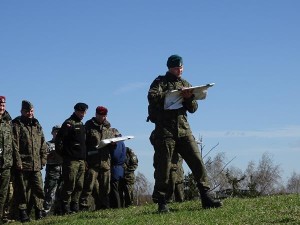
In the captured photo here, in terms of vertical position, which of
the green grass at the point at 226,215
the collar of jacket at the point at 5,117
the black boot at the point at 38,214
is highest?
the collar of jacket at the point at 5,117

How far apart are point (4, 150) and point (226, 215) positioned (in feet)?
16.3

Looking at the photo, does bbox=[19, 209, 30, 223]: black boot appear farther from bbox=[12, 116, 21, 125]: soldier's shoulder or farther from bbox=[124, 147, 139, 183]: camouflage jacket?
bbox=[124, 147, 139, 183]: camouflage jacket

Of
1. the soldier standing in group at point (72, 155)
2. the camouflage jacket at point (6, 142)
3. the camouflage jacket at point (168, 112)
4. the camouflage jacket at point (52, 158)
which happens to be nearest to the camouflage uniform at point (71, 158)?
the soldier standing in group at point (72, 155)

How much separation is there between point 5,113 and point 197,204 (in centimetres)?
429

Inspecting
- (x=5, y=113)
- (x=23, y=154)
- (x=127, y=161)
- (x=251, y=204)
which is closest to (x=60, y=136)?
(x=23, y=154)

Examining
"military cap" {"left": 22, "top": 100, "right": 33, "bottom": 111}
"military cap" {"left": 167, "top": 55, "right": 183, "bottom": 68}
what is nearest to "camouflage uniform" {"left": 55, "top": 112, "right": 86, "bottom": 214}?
"military cap" {"left": 22, "top": 100, "right": 33, "bottom": 111}

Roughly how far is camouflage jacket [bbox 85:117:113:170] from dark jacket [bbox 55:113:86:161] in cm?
49

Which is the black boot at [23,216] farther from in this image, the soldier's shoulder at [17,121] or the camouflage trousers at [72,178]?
the soldier's shoulder at [17,121]

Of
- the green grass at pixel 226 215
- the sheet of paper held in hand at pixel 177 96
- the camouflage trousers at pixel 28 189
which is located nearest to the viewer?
the green grass at pixel 226 215

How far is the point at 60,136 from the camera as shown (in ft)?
47.4

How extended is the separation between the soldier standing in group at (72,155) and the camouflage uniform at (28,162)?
0.53 meters

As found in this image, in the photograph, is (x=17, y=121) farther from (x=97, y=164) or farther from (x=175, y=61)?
(x=175, y=61)

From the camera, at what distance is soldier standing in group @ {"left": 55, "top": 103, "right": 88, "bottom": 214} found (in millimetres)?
14391

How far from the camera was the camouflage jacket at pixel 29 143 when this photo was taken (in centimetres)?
Result: 1367
